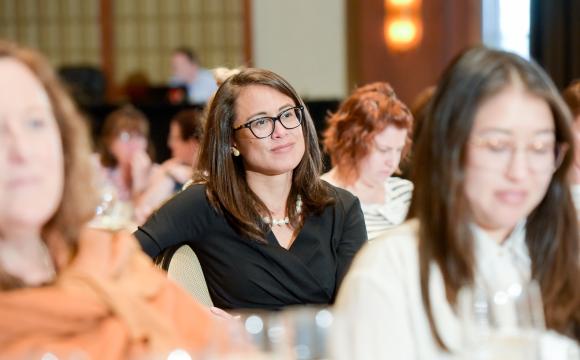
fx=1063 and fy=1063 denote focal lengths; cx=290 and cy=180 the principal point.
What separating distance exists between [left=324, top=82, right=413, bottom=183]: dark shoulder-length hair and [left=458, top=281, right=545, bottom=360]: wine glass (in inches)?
91.2

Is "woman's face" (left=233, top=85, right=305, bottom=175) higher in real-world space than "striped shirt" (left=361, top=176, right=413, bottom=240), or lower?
higher

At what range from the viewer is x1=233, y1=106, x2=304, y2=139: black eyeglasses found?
303cm

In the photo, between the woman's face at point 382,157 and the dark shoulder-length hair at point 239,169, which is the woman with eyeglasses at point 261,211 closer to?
the dark shoulder-length hair at point 239,169

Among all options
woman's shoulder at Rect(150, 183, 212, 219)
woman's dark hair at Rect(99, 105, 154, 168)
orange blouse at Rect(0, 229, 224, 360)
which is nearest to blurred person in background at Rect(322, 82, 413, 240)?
woman's shoulder at Rect(150, 183, 212, 219)

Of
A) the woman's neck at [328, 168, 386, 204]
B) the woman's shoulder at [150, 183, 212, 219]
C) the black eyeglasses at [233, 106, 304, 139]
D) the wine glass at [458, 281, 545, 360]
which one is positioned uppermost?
the black eyeglasses at [233, 106, 304, 139]

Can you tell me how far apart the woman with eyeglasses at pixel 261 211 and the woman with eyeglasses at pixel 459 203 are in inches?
48.3

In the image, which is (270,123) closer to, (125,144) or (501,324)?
(501,324)

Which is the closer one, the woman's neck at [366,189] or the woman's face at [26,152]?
the woman's face at [26,152]

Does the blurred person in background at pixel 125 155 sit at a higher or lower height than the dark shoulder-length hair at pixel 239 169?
lower

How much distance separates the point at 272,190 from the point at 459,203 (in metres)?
1.42

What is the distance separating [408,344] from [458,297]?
10cm

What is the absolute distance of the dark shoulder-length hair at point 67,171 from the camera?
160cm

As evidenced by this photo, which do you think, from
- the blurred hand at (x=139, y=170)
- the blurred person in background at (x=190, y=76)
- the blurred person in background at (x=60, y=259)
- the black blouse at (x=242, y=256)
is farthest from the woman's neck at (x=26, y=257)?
the blurred person in background at (x=190, y=76)

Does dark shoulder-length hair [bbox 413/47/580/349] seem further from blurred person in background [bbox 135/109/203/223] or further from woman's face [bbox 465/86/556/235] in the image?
blurred person in background [bbox 135/109/203/223]
